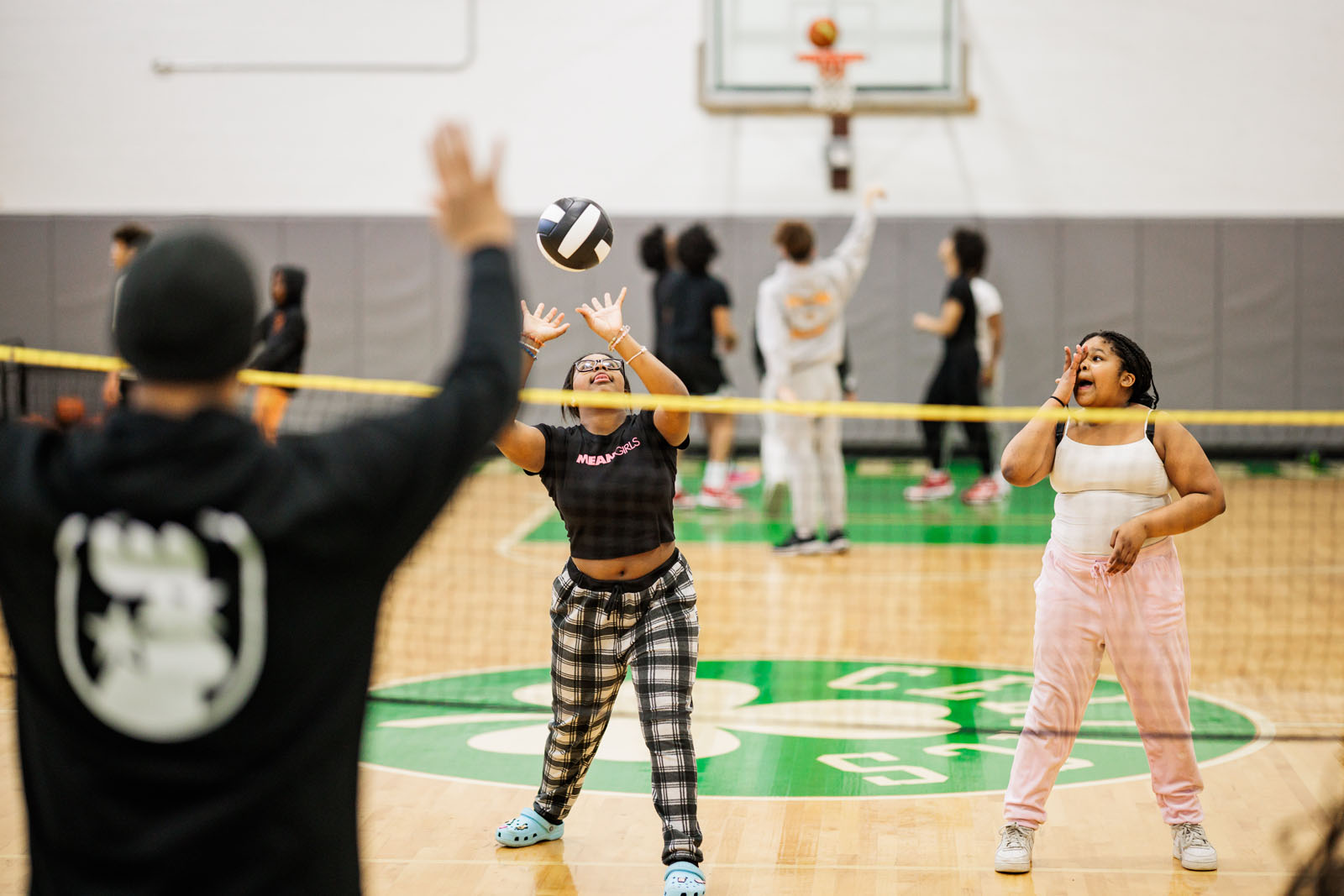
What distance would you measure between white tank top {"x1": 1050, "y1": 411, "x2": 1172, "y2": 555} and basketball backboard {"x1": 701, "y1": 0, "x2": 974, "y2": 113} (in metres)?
12.0

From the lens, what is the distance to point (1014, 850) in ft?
15.8

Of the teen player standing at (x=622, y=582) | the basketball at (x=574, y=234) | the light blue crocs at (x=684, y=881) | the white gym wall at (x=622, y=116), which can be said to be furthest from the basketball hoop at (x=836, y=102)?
the light blue crocs at (x=684, y=881)

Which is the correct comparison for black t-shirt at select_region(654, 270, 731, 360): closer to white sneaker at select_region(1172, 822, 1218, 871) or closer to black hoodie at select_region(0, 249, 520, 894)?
white sneaker at select_region(1172, 822, 1218, 871)

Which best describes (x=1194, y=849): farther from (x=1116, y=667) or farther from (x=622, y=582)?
(x=622, y=582)

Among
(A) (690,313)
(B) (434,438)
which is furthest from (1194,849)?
(A) (690,313)

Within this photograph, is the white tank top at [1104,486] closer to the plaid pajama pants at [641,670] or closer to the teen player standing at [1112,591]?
the teen player standing at [1112,591]

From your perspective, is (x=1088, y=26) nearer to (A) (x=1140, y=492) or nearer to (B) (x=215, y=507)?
(A) (x=1140, y=492)

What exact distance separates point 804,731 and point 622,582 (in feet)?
6.91

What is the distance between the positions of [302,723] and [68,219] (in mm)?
17157

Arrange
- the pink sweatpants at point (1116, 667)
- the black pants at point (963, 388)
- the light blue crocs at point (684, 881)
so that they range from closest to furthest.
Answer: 1. the light blue crocs at point (684, 881)
2. the pink sweatpants at point (1116, 667)
3. the black pants at point (963, 388)

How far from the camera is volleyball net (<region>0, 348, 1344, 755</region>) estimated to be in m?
6.65

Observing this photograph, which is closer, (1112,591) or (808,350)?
(1112,591)

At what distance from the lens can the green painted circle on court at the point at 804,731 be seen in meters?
5.89

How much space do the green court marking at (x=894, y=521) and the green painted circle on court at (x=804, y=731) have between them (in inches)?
160
